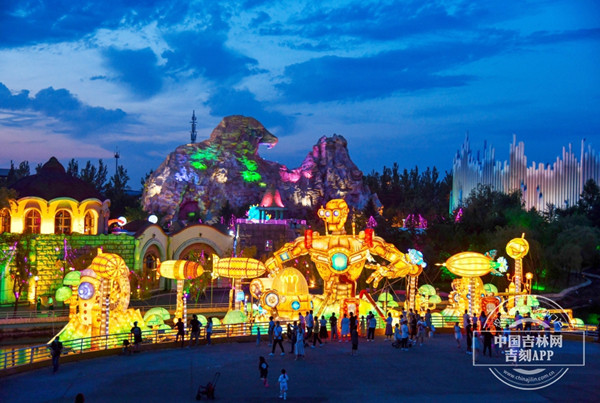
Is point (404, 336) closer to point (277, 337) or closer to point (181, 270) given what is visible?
point (277, 337)

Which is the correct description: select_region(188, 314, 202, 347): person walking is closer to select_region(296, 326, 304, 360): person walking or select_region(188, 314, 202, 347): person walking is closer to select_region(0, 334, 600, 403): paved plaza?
select_region(0, 334, 600, 403): paved plaza

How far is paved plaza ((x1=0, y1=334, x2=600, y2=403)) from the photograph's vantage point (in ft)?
44.8

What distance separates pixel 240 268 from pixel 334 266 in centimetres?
418

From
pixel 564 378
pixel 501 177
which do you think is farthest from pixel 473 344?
pixel 501 177

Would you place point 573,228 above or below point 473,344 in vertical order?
above

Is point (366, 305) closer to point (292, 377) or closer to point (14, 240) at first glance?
point (292, 377)

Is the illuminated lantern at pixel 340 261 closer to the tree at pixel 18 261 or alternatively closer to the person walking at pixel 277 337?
the person walking at pixel 277 337

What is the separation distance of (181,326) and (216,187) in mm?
59647

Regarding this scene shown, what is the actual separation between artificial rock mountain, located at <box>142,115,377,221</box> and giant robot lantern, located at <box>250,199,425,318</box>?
167 ft

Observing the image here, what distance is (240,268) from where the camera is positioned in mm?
25250

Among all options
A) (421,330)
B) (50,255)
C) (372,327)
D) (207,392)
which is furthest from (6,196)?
(207,392)

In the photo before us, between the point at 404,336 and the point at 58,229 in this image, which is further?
the point at 58,229

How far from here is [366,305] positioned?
75.9 ft

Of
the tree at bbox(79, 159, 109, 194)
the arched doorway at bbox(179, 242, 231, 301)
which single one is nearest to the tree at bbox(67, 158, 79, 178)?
the tree at bbox(79, 159, 109, 194)
